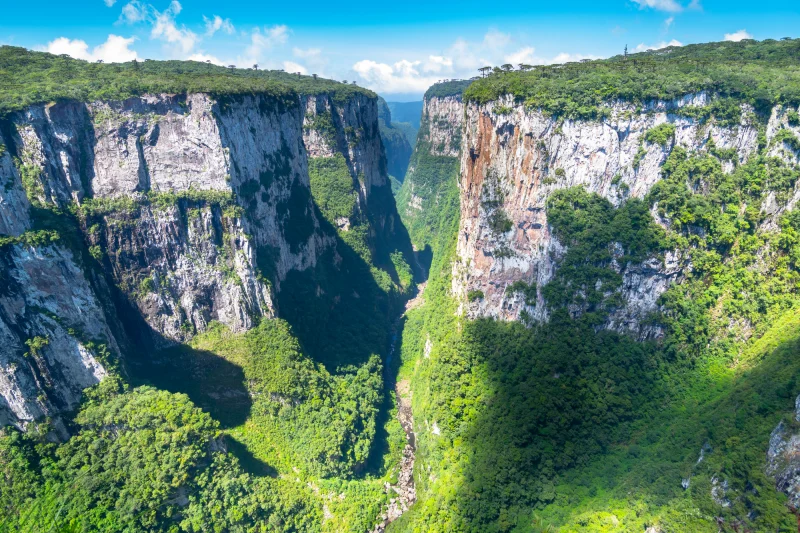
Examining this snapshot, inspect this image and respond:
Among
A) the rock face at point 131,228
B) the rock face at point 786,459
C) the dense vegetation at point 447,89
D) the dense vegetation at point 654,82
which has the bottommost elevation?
the rock face at point 786,459

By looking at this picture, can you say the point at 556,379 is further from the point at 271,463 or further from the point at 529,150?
the point at 271,463

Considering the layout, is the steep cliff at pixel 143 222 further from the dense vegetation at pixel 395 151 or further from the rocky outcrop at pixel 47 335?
the dense vegetation at pixel 395 151

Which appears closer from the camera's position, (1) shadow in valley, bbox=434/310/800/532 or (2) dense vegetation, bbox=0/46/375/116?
(1) shadow in valley, bbox=434/310/800/532

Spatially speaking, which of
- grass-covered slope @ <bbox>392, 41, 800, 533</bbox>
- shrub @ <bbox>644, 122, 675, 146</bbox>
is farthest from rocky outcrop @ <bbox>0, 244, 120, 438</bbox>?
shrub @ <bbox>644, 122, 675, 146</bbox>

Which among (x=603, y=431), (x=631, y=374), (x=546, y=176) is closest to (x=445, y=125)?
(x=546, y=176)

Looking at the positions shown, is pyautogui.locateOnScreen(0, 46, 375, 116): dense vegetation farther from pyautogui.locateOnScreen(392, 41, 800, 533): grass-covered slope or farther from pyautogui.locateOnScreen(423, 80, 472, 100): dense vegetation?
pyautogui.locateOnScreen(423, 80, 472, 100): dense vegetation

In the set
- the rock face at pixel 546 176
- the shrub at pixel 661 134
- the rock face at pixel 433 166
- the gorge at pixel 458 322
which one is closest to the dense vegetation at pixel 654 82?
the gorge at pixel 458 322
